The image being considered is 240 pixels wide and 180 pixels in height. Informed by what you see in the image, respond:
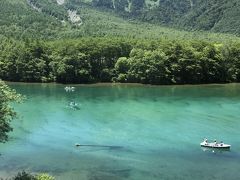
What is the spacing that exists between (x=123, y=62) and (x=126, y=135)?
76873 mm

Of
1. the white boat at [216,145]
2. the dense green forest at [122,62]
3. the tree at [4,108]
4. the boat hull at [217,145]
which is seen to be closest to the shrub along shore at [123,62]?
the dense green forest at [122,62]

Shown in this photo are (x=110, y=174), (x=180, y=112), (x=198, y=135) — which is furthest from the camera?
(x=180, y=112)

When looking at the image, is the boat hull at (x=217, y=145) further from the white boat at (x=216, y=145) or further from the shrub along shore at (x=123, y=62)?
the shrub along shore at (x=123, y=62)

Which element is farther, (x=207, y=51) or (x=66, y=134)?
(x=207, y=51)

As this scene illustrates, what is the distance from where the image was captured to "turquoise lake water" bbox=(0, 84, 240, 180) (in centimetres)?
5525

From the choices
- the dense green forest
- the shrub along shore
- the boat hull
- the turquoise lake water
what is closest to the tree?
the turquoise lake water

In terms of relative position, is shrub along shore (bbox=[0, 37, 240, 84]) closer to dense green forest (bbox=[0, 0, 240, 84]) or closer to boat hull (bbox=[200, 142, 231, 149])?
dense green forest (bbox=[0, 0, 240, 84])

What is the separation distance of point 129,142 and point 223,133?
16.3 meters

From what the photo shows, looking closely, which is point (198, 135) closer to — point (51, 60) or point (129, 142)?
point (129, 142)

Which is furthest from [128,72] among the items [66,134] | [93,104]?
[66,134]

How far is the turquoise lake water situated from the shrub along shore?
20920 mm

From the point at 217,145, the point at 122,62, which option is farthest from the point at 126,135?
the point at 122,62

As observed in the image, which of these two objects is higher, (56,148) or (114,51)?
(114,51)

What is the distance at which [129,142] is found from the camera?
70062 mm
